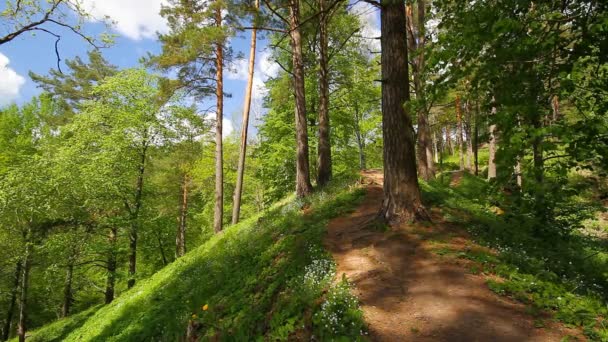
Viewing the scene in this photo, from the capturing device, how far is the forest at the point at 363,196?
4.71m

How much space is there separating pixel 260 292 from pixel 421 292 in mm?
3259

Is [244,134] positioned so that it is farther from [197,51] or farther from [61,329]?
[61,329]

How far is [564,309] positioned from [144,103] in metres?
21.1

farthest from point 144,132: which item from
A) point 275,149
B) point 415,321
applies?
point 415,321

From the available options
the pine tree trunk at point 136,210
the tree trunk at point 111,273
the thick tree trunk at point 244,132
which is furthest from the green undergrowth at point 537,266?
the tree trunk at point 111,273

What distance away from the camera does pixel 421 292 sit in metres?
6.00

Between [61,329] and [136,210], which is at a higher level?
[136,210]

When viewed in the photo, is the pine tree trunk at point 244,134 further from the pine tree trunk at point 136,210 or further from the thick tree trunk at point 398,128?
the thick tree trunk at point 398,128

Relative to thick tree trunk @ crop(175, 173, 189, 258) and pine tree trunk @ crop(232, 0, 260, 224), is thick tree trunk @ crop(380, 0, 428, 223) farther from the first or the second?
thick tree trunk @ crop(175, 173, 189, 258)

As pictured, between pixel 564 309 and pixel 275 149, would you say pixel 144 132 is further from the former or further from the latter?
pixel 564 309

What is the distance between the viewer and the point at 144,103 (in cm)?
2128

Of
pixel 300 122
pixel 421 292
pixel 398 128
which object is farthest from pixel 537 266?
pixel 300 122

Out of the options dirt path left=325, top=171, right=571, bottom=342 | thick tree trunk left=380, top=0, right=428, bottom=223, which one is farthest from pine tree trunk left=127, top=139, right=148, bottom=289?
thick tree trunk left=380, top=0, right=428, bottom=223

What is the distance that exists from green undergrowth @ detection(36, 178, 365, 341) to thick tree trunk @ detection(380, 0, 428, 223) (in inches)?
82.4
